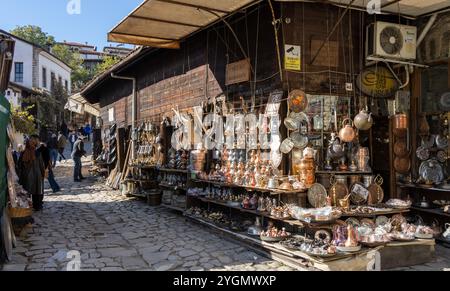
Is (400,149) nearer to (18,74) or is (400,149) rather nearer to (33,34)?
(18,74)

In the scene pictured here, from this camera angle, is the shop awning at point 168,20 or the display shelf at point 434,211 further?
the shop awning at point 168,20

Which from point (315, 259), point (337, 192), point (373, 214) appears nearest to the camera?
point (315, 259)

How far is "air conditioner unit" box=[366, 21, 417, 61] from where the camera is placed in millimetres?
6051

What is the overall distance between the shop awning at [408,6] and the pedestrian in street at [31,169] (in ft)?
20.7

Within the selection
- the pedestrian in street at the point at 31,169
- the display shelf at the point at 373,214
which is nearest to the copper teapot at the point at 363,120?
the display shelf at the point at 373,214

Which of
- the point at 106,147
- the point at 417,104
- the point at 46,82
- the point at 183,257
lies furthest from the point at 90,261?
the point at 46,82

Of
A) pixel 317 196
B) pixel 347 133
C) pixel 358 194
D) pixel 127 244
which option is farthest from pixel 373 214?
pixel 127 244

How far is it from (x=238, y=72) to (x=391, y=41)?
2.42 meters

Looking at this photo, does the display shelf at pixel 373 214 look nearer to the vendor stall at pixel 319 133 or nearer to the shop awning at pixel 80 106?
the vendor stall at pixel 319 133

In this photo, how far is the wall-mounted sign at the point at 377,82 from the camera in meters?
6.38

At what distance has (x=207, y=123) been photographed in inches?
313

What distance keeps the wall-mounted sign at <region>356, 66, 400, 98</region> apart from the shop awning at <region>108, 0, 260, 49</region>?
207 centimetres

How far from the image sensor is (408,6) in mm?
6117

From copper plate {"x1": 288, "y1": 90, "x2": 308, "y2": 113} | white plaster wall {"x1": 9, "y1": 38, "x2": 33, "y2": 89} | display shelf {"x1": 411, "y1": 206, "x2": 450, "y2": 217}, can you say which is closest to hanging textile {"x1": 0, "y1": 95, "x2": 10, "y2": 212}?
copper plate {"x1": 288, "y1": 90, "x2": 308, "y2": 113}
